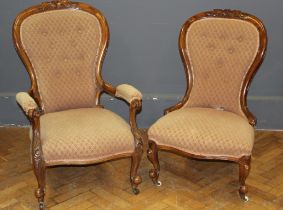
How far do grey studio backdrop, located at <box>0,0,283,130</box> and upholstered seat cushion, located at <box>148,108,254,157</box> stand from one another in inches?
33.3

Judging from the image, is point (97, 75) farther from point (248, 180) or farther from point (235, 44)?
point (248, 180)

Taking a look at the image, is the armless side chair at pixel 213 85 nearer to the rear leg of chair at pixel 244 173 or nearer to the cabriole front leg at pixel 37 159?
the rear leg of chair at pixel 244 173

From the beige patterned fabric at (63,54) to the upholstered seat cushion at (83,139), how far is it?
0.95 feet

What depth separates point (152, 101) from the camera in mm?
4422

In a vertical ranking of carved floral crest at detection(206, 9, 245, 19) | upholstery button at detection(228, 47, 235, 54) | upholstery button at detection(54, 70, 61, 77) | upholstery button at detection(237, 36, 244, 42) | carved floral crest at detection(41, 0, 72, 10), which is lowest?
upholstery button at detection(54, 70, 61, 77)

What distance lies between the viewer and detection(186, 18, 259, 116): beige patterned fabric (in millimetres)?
3648

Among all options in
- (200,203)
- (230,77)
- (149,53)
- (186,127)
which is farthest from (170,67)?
(200,203)

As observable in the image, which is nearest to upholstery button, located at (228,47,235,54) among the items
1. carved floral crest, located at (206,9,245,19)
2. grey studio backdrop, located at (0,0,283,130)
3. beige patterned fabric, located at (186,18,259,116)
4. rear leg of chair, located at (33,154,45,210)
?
beige patterned fabric, located at (186,18,259,116)

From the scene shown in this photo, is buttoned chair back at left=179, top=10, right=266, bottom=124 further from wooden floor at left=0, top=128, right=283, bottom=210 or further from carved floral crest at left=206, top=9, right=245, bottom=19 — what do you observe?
wooden floor at left=0, top=128, right=283, bottom=210

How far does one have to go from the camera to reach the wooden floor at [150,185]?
3418 mm

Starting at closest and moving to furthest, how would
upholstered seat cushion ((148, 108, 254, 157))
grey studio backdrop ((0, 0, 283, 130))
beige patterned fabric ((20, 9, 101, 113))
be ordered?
upholstered seat cushion ((148, 108, 254, 157)) → beige patterned fabric ((20, 9, 101, 113)) → grey studio backdrop ((0, 0, 283, 130))

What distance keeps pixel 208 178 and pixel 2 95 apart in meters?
1.92

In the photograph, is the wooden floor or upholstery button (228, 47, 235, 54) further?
upholstery button (228, 47, 235, 54)

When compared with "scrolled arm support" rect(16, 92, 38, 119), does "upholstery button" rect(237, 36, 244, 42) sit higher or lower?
higher
